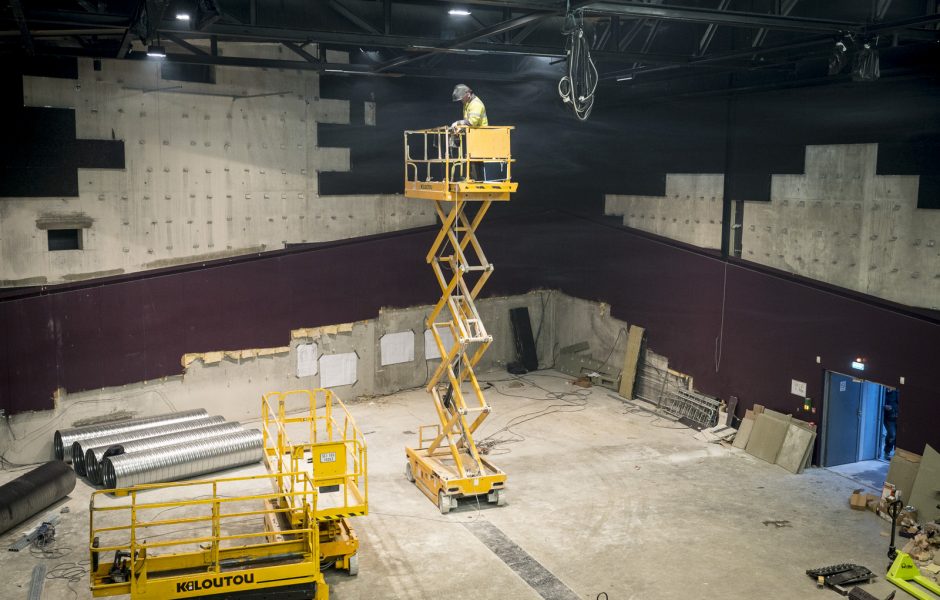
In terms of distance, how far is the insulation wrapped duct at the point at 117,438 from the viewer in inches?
640

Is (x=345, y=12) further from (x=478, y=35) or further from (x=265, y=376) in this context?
(x=265, y=376)

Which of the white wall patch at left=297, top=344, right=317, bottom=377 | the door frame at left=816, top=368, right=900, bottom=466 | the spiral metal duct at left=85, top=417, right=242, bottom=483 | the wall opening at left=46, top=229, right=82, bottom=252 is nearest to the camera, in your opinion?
the spiral metal duct at left=85, top=417, right=242, bottom=483

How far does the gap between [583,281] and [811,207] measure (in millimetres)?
7707

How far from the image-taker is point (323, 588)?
1122cm

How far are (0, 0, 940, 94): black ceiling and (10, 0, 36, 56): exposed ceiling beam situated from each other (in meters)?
0.03

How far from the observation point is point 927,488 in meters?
14.6

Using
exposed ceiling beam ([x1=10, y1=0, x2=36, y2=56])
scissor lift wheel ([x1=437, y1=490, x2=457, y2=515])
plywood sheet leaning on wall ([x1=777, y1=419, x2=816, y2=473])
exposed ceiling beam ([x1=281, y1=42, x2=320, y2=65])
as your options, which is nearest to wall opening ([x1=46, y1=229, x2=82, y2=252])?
exposed ceiling beam ([x1=10, y1=0, x2=36, y2=56])

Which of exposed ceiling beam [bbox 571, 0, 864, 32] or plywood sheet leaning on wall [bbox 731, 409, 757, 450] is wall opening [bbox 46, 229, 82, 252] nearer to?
exposed ceiling beam [bbox 571, 0, 864, 32]

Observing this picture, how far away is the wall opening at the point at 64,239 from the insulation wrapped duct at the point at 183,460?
172 inches

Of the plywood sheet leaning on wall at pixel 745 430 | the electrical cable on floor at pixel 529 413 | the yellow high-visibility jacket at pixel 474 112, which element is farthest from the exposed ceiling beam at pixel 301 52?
the plywood sheet leaning on wall at pixel 745 430

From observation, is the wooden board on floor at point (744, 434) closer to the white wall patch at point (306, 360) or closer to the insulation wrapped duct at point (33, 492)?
the white wall patch at point (306, 360)

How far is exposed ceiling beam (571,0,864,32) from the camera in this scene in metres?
11.6

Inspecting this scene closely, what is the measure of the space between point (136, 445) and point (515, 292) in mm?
11257

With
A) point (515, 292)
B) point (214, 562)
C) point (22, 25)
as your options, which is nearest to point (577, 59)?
point (22, 25)
